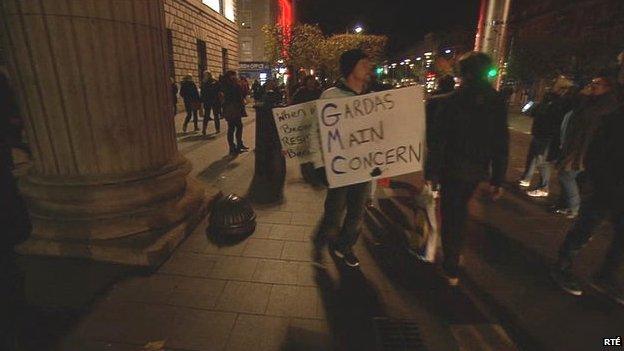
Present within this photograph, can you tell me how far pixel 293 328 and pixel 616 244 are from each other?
277cm

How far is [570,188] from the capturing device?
504 cm

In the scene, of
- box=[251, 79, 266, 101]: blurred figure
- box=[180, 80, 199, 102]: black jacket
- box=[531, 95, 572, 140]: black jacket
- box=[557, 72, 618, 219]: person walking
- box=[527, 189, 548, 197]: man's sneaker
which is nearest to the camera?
box=[557, 72, 618, 219]: person walking

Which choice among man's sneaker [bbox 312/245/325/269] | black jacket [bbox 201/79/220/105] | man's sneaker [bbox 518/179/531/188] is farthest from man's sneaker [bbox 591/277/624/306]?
black jacket [bbox 201/79/220/105]

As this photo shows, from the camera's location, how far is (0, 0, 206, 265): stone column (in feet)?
11.0

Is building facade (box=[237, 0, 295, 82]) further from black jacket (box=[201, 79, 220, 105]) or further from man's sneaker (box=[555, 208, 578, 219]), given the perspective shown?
man's sneaker (box=[555, 208, 578, 219])

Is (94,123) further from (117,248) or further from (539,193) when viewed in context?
(539,193)

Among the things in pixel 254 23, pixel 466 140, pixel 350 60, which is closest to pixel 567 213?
pixel 466 140

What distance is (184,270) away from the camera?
3.49 metres

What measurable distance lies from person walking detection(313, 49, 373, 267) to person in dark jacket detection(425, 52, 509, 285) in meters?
0.65

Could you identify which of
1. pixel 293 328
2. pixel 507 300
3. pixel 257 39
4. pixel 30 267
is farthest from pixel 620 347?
pixel 257 39

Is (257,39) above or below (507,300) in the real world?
above

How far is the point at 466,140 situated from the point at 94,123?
10.8 feet

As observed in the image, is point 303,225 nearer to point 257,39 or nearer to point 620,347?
point 620,347

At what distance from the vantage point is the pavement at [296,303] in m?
2.62
